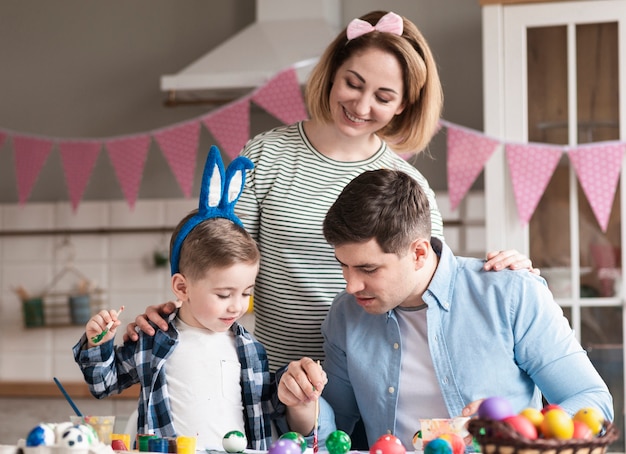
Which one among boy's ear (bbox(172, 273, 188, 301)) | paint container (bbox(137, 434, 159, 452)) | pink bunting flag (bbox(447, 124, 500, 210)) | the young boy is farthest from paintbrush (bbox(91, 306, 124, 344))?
pink bunting flag (bbox(447, 124, 500, 210))

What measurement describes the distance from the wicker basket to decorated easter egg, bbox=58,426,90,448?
48cm

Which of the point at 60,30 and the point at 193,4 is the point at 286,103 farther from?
the point at 60,30

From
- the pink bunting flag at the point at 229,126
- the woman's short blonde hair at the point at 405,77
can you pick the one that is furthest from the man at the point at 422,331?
the pink bunting flag at the point at 229,126

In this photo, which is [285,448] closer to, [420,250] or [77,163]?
[420,250]

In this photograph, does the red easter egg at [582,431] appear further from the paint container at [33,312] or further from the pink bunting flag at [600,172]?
the paint container at [33,312]

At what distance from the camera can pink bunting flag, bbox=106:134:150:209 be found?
3.77 m

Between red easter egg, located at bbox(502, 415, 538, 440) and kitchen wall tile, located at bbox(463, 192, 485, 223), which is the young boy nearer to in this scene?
red easter egg, located at bbox(502, 415, 538, 440)

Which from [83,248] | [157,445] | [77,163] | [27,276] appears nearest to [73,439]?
[157,445]

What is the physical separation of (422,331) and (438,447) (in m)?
0.52

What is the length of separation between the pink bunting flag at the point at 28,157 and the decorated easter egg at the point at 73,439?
2.83m

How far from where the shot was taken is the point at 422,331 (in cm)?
171

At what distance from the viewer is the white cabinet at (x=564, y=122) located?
336 centimetres

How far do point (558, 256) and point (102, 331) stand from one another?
85.5 inches

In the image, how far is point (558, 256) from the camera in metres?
3.40
